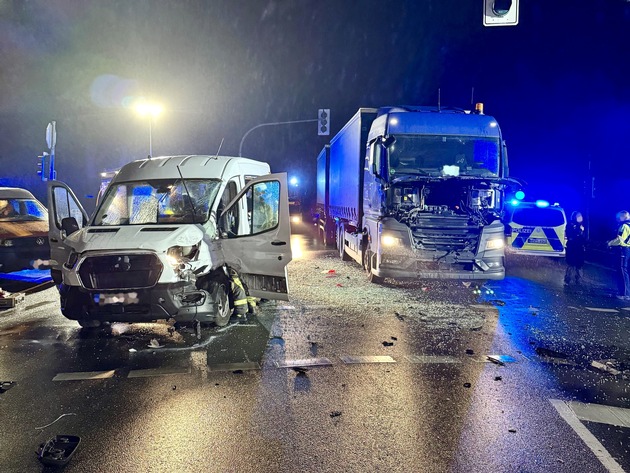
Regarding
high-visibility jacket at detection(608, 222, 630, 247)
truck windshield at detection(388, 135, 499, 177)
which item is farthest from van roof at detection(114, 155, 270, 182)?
high-visibility jacket at detection(608, 222, 630, 247)

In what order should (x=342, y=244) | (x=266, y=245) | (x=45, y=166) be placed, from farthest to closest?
1. (x=342, y=244)
2. (x=45, y=166)
3. (x=266, y=245)

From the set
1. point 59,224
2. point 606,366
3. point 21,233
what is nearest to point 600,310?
point 606,366

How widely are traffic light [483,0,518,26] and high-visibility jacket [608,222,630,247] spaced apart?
15.2 feet

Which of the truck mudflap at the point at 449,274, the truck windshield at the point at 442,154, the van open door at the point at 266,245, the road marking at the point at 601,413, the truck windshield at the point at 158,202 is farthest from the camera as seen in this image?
the truck windshield at the point at 442,154

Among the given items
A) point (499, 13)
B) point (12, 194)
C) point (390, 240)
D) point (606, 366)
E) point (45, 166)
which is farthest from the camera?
point (45, 166)

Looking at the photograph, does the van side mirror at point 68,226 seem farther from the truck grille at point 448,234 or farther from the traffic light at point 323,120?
the traffic light at point 323,120

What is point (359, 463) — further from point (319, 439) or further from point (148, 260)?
point (148, 260)

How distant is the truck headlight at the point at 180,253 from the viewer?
6003 mm

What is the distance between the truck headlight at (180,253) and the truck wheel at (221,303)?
0.59m

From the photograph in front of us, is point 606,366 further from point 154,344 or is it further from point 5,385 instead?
point 5,385

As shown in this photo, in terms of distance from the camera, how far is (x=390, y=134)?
9.71 m

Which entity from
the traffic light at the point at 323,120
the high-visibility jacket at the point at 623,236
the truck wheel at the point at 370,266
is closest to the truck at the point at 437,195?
the truck wheel at the point at 370,266

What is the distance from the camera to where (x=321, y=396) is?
461 centimetres

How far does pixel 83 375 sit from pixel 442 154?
756 centimetres
